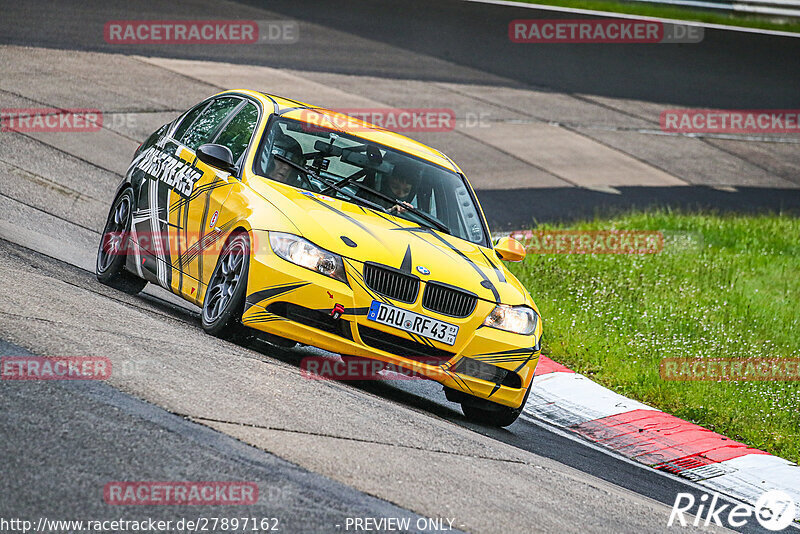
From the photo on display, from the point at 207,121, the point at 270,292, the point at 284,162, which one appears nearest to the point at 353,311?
the point at 270,292

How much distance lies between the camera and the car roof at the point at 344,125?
857 cm

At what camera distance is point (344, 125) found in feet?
28.5

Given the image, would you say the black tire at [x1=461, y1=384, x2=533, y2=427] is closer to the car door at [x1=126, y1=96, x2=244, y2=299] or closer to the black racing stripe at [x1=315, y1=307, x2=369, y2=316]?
the black racing stripe at [x1=315, y1=307, x2=369, y2=316]

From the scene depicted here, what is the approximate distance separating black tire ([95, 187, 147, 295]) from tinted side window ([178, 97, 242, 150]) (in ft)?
2.25

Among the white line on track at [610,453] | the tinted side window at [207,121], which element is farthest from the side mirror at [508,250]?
the tinted side window at [207,121]

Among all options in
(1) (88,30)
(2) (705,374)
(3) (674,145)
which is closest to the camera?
(2) (705,374)

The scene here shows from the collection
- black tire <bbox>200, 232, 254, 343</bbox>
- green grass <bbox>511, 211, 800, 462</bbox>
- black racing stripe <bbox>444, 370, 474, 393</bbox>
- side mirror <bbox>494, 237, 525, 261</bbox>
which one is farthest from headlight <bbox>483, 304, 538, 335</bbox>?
green grass <bbox>511, 211, 800, 462</bbox>

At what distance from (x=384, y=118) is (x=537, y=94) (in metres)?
5.56

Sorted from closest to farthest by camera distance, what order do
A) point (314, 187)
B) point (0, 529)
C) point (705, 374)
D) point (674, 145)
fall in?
1. point (0, 529)
2. point (314, 187)
3. point (705, 374)
4. point (674, 145)

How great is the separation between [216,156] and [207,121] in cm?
127

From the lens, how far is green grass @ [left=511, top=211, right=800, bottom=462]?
9.29m

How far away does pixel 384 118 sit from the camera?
1928 cm

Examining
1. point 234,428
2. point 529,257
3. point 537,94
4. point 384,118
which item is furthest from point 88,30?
point 234,428

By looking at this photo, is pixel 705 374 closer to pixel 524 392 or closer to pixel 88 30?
pixel 524 392
